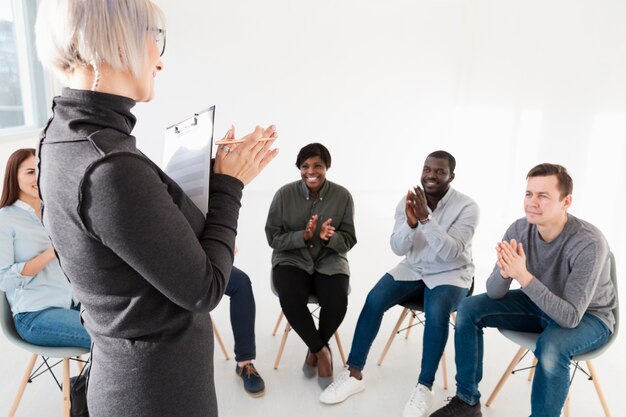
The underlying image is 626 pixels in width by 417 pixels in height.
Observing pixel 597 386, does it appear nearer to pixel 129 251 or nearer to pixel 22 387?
pixel 129 251

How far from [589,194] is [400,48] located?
139 inches

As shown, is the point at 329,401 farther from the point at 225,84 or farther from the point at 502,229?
the point at 225,84

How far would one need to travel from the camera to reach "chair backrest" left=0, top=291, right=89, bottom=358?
1.72 meters

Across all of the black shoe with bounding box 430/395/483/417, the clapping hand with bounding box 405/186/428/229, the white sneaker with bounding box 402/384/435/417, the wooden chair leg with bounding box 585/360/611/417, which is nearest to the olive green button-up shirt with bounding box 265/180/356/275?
the clapping hand with bounding box 405/186/428/229

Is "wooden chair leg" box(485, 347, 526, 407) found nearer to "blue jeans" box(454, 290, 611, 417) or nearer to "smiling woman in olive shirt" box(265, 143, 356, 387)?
"blue jeans" box(454, 290, 611, 417)

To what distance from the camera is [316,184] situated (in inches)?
104

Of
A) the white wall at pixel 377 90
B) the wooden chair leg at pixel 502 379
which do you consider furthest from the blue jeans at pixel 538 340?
the white wall at pixel 377 90

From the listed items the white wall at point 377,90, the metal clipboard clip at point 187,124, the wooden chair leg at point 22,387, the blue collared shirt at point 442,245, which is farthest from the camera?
the white wall at point 377,90

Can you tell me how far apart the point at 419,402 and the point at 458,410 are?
17cm

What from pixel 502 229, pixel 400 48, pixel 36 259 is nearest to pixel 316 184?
pixel 36 259

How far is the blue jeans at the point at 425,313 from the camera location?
2.14 metres

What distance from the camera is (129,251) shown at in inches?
26.5

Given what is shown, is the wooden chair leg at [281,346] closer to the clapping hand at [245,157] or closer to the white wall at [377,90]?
the clapping hand at [245,157]

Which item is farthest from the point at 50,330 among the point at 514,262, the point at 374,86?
the point at 374,86
